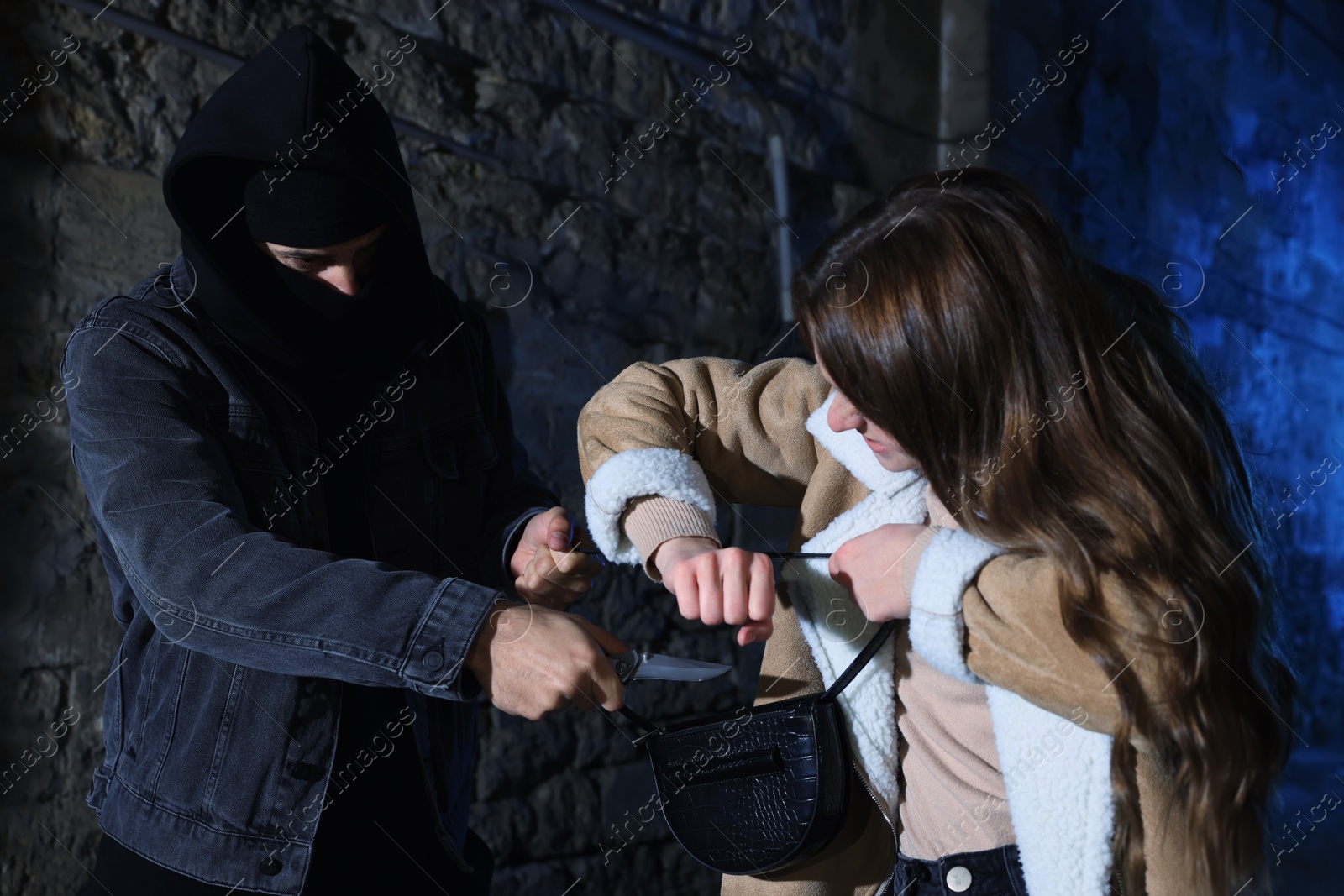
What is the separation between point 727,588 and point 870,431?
0.80 ft

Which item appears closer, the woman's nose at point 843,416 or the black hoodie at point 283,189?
the woman's nose at point 843,416

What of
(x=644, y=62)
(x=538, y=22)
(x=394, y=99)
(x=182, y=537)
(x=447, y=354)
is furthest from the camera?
(x=644, y=62)

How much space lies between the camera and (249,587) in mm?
1209

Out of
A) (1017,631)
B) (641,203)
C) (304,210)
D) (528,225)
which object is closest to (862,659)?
(1017,631)

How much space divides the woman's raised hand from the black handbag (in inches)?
4.0

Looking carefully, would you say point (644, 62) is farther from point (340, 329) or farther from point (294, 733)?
point (294, 733)

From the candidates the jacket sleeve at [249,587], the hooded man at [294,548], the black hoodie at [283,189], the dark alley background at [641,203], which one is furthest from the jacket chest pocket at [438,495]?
the dark alley background at [641,203]

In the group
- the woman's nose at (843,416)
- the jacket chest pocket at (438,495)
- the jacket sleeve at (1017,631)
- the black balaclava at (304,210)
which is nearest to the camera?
the jacket sleeve at (1017,631)

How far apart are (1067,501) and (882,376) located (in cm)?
22

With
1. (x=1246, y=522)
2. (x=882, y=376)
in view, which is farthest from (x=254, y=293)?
(x=1246, y=522)

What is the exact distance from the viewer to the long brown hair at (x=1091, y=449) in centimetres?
96

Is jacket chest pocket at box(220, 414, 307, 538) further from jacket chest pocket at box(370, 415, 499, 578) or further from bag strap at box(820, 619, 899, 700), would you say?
bag strap at box(820, 619, 899, 700)

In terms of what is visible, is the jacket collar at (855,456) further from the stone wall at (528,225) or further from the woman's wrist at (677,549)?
the stone wall at (528,225)

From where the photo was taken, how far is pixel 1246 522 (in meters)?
1.08
